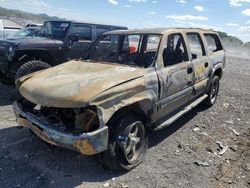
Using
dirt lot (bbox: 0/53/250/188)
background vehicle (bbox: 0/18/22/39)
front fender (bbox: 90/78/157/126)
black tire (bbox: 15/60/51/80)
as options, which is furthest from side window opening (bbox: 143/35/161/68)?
background vehicle (bbox: 0/18/22/39)

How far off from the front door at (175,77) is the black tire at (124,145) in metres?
0.62

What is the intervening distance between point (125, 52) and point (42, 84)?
172 cm

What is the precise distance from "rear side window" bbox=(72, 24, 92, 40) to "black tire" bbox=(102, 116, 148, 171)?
4895mm

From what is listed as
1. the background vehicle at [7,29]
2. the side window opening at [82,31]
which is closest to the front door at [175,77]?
the side window opening at [82,31]

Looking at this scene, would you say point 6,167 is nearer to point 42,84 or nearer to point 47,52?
point 42,84

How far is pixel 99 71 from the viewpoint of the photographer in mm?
4246

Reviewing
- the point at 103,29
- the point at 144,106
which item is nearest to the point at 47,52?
the point at 103,29

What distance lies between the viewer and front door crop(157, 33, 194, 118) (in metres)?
4.48

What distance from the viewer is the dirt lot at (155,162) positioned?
3.75 meters

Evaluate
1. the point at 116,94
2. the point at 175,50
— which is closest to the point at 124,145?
the point at 116,94

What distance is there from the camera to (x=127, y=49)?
16.9ft

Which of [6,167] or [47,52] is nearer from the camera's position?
[6,167]

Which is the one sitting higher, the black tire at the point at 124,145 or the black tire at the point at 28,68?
the black tire at the point at 28,68

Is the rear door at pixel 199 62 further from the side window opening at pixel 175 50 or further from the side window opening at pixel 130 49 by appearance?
the side window opening at pixel 130 49
